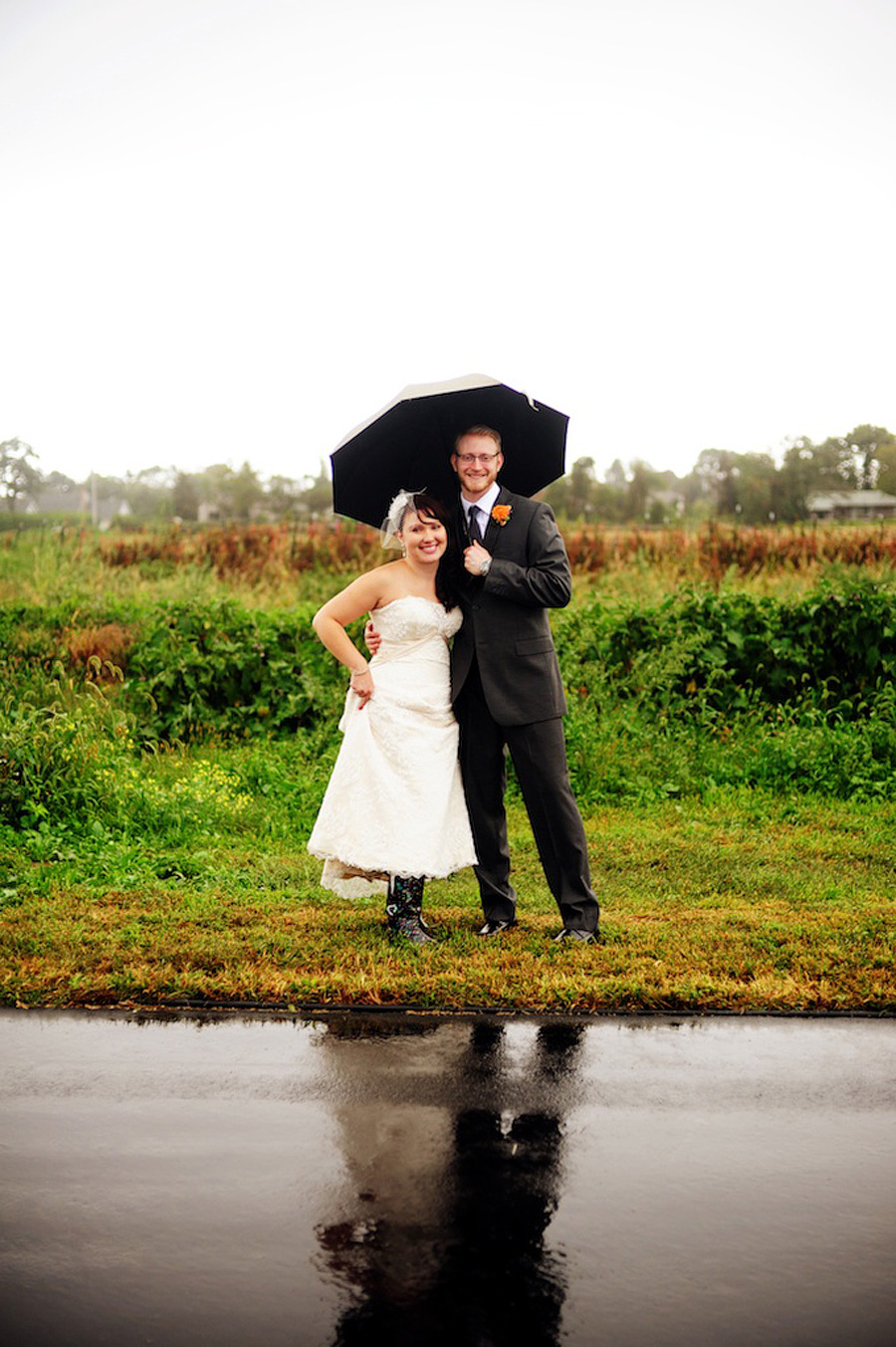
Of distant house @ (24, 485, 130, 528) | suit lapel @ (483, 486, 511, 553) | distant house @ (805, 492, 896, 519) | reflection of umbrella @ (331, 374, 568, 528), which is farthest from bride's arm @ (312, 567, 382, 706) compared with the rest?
distant house @ (805, 492, 896, 519)

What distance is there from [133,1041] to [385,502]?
2.74m

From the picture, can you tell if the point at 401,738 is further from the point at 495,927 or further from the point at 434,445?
the point at 434,445

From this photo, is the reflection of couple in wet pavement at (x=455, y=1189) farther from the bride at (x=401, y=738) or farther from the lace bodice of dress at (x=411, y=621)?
the lace bodice of dress at (x=411, y=621)

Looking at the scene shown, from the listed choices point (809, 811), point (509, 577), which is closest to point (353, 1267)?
point (509, 577)

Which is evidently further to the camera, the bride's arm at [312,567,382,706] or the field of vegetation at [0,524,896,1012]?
the bride's arm at [312,567,382,706]

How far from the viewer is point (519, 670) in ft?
18.4

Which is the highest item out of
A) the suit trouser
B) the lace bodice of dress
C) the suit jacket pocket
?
the lace bodice of dress

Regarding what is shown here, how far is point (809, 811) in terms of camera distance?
821 cm

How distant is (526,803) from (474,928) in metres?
0.72

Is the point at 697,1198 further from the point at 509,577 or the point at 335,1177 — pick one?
the point at 509,577

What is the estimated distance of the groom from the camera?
219 inches

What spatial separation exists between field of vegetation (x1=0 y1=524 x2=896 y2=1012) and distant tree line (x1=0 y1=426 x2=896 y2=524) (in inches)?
343

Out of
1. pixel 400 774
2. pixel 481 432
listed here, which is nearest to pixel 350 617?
pixel 400 774

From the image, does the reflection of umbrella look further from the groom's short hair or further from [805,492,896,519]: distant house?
[805,492,896,519]: distant house
